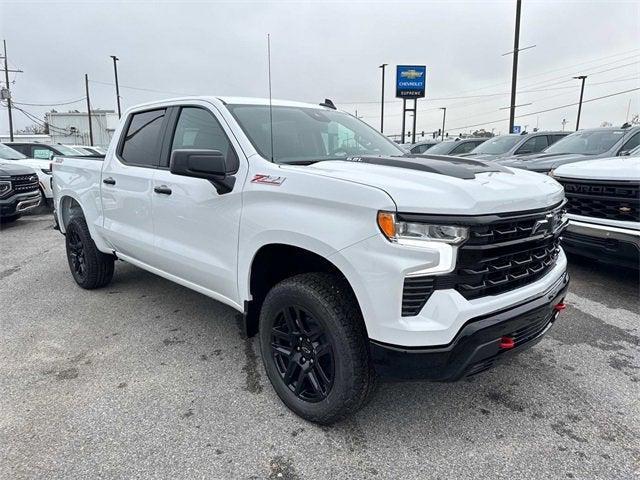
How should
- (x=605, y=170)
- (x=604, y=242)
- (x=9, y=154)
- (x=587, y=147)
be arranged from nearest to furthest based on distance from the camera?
1. (x=604, y=242)
2. (x=605, y=170)
3. (x=587, y=147)
4. (x=9, y=154)

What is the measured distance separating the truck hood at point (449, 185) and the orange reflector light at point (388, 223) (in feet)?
0.20

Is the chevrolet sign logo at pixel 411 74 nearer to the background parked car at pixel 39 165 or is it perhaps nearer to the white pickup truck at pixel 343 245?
Result: the background parked car at pixel 39 165

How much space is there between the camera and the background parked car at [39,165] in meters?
11.2

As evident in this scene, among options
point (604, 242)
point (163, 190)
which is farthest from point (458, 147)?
point (163, 190)

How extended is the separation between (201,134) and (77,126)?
62.7 m

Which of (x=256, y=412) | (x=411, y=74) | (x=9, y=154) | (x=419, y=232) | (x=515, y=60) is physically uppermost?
(x=411, y=74)

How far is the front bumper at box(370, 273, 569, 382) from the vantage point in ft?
6.74

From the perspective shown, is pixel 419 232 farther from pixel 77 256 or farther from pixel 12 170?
pixel 12 170

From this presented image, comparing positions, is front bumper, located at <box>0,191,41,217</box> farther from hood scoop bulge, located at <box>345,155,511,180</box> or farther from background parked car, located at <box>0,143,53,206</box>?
hood scoop bulge, located at <box>345,155,511,180</box>

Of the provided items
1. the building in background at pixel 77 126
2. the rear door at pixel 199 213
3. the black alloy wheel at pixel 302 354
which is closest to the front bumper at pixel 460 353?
the black alloy wheel at pixel 302 354

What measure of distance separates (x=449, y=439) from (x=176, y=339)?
229cm

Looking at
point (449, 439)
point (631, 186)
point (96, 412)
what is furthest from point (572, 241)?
point (96, 412)

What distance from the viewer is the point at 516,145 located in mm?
10414

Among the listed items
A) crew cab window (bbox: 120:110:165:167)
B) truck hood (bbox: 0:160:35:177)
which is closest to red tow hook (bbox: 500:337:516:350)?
crew cab window (bbox: 120:110:165:167)
